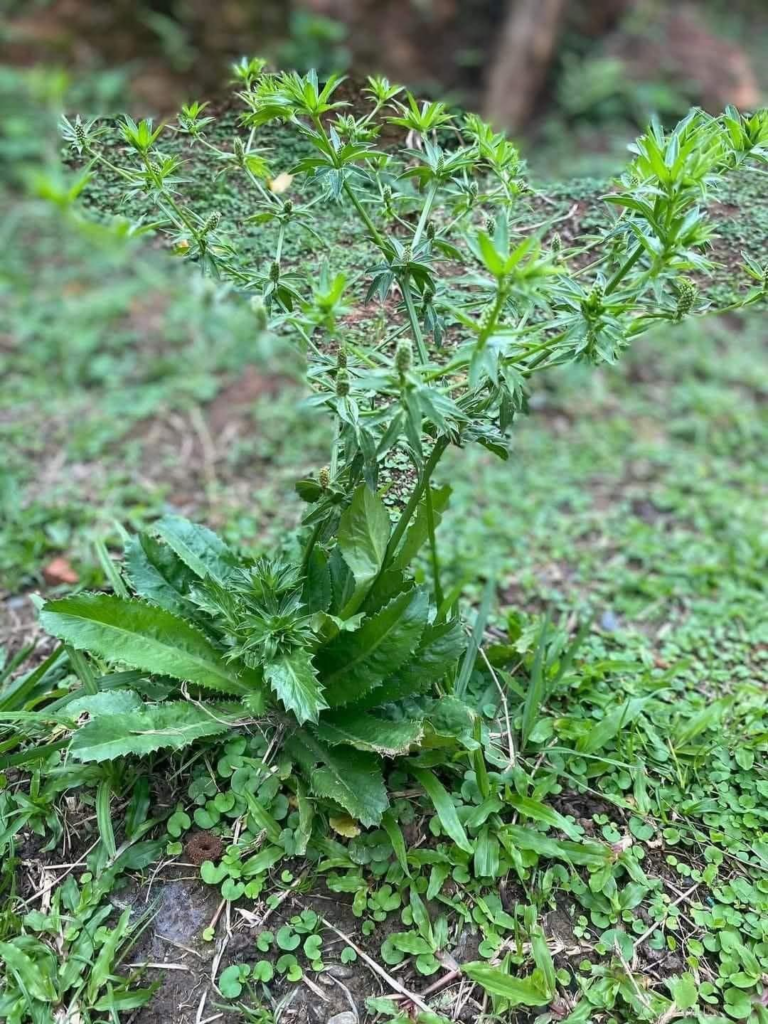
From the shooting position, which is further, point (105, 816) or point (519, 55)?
point (519, 55)

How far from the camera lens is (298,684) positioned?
170 cm

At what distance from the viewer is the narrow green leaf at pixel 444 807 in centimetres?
177

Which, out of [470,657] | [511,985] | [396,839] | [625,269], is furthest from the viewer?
[470,657]

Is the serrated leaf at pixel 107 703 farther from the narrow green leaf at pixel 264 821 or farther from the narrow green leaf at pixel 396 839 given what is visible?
the narrow green leaf at pixel 396 839

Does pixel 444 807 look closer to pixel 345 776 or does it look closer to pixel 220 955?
pixel 345 776

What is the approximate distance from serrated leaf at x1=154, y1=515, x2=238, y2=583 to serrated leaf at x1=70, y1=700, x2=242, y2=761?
1.19 feet

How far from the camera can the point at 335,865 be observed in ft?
5.85

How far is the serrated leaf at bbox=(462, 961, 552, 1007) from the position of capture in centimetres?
160

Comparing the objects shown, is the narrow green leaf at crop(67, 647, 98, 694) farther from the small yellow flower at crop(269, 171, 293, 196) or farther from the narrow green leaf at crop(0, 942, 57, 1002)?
the small yellow flower at crop(269, 171, 293, 196)

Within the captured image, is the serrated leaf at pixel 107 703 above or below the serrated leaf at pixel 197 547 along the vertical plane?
below

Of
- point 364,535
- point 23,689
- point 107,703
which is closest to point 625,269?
point 364,535

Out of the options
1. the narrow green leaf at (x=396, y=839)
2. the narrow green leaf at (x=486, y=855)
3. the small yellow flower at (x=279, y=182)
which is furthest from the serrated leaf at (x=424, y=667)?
the small yellow flower at (x=279, y=182)

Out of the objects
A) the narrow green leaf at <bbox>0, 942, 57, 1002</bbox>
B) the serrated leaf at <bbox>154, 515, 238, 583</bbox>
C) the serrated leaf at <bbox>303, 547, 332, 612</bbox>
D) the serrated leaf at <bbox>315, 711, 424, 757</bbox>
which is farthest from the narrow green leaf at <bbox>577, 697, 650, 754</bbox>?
the narrow green leaf at <bbox>0, 942, 57, 1002</bbox>

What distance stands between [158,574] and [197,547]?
0.43ft
